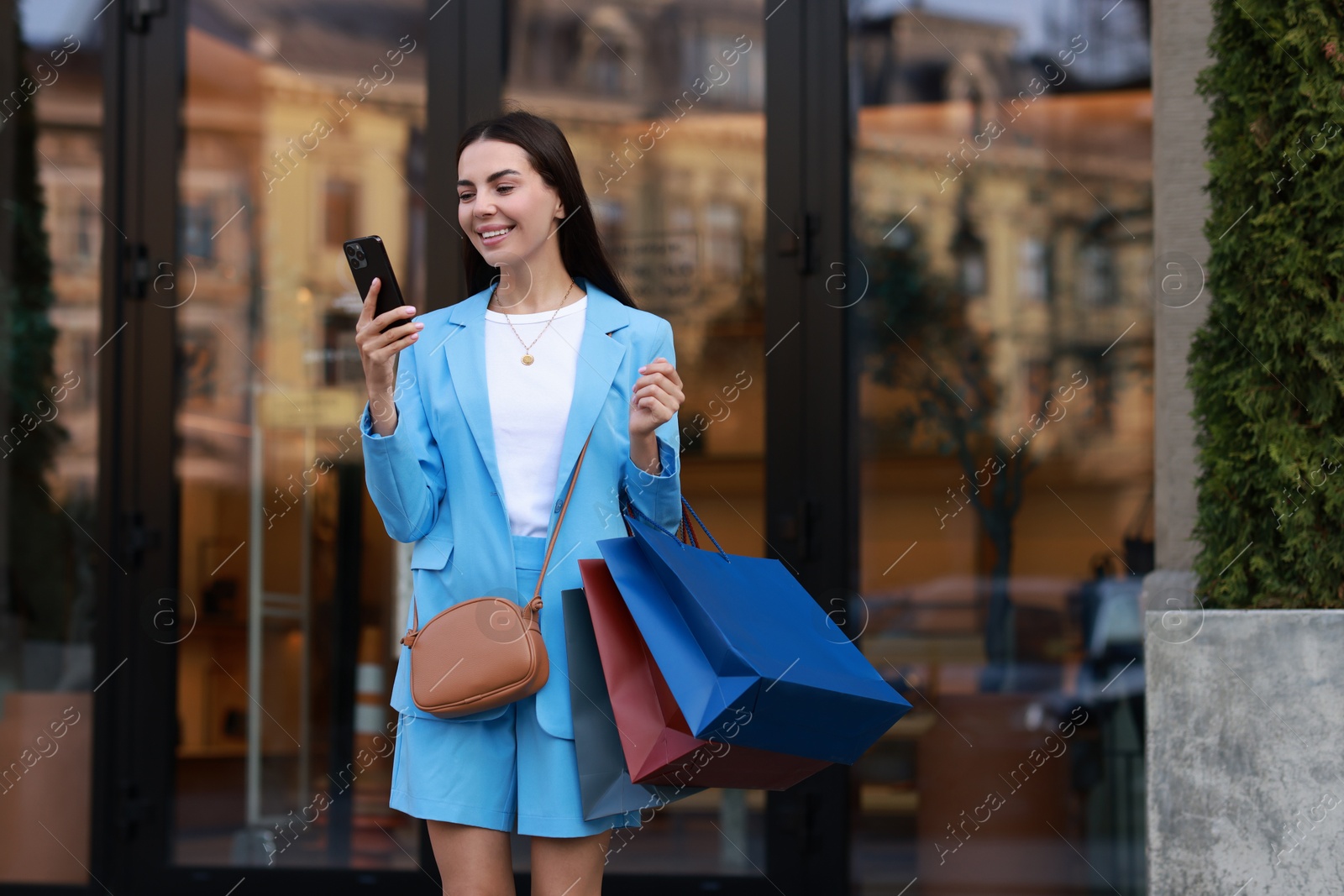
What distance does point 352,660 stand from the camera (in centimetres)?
441

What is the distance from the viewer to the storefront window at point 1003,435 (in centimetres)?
407

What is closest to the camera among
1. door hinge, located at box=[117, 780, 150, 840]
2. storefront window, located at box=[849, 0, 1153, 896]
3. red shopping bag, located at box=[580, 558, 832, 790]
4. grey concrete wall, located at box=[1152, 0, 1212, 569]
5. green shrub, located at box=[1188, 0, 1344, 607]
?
red shopping bag, located at box=[580, 558, 832, 790]

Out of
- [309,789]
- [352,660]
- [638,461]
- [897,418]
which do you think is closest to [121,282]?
[352,660]

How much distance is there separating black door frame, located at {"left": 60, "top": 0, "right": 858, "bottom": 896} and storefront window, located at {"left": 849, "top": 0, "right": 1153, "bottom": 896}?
169 millimetres

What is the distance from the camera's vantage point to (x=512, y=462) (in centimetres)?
219

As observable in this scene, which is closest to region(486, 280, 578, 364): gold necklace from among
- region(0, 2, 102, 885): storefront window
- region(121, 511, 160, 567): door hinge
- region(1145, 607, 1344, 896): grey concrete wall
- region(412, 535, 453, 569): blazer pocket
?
region(412, 535, 453, 569): blazer pocket

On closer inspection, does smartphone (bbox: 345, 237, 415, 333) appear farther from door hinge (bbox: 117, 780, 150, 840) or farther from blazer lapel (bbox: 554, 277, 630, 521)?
door hinge (bbox: 117, 780, 150, 840)

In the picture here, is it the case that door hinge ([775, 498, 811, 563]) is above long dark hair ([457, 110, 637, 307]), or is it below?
below

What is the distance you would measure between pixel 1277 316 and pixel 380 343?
1887 mm

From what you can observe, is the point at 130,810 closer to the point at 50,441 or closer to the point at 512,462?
the point at 50,441

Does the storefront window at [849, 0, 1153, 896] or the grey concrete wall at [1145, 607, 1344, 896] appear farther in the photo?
the storefront window at [849, 0, 1153, 896]

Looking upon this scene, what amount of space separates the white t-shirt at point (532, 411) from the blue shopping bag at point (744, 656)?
264 mm

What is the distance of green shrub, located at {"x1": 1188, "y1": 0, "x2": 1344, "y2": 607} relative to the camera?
9.08ft

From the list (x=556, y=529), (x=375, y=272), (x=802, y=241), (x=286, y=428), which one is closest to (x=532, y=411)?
(x=556, y=529)
